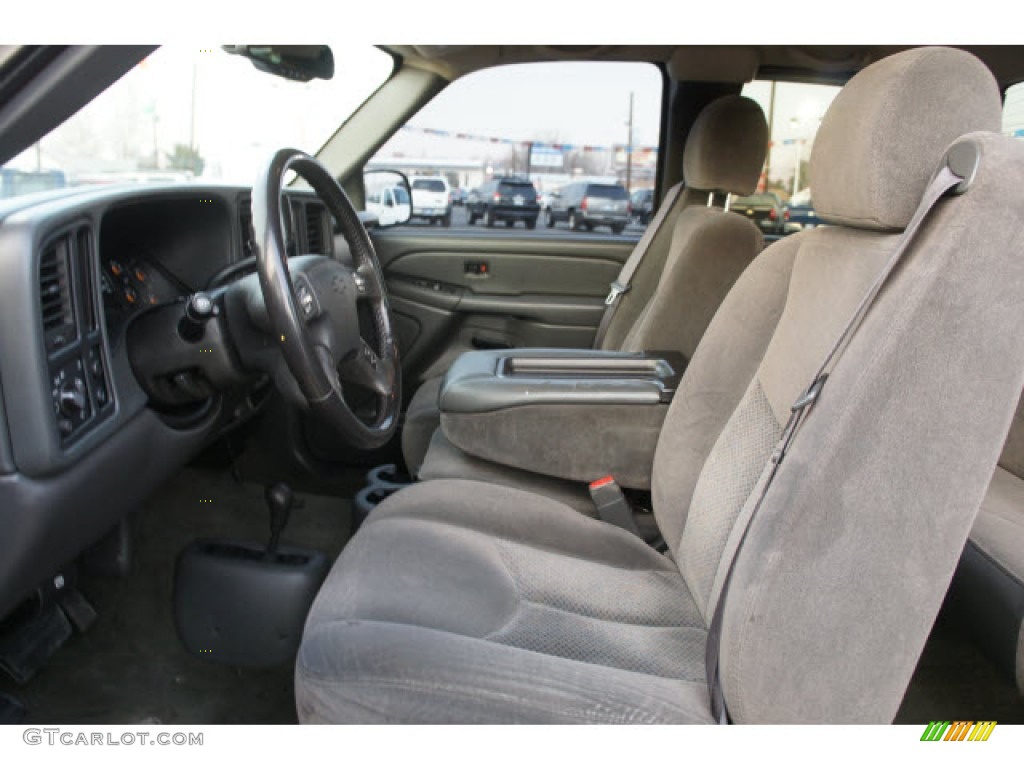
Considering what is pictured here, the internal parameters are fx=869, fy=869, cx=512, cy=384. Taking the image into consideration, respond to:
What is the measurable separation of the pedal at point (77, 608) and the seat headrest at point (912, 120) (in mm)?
1573

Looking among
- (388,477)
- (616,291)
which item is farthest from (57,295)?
(616,291)

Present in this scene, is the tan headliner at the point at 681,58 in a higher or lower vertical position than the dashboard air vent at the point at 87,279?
higher

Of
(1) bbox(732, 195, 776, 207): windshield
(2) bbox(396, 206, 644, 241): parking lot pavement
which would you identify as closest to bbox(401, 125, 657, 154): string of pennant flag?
(2) bbox(396, 206, 644, 241): parking lot pavement

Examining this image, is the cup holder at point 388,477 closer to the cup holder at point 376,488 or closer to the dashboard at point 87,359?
the cup holder at point 376,488

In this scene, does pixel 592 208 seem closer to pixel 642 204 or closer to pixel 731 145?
pixel 642 204

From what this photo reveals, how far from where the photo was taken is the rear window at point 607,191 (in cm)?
306

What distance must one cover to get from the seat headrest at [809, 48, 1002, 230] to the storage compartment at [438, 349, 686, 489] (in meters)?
0.78

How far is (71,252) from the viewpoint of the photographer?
4.16 ft

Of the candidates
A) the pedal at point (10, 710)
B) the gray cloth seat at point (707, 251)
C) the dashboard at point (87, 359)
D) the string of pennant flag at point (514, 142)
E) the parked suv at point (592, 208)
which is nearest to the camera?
the dashboard at point (87, 359)

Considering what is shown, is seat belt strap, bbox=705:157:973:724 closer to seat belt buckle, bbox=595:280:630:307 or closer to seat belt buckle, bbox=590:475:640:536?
seat belt buckle, bbox=590:475:640:536

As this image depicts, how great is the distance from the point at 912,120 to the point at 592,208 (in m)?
2.17

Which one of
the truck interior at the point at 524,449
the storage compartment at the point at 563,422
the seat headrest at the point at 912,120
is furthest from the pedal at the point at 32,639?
the seat headrest at the point at 912,120

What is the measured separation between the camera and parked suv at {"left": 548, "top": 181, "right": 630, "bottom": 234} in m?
3.08

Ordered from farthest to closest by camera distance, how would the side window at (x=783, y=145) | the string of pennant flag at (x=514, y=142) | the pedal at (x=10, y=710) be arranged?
the string of pennant flag at (x=514, y=142), the side window at (x=783, y=145), the pedal at (x=10, y=710)
